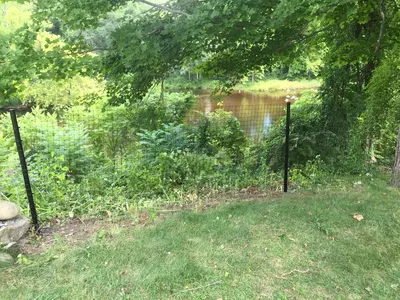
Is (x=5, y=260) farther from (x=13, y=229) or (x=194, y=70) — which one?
(x=194, y=70)

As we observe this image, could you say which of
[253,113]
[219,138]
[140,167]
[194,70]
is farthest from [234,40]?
[253,113]

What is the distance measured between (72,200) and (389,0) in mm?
6698

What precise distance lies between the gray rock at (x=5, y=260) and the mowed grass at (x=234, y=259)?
0.31 ft

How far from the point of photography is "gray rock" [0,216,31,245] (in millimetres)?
3123

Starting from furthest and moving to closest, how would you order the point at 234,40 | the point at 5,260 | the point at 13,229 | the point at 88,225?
the point at 234,40, the point at 88,225, the point at 13,229, the point at 5,260

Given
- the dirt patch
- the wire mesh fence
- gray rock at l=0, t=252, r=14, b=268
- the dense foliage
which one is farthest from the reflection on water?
gray rock at l=0, t=252, r=14, b=268

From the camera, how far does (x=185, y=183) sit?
4.90 meters

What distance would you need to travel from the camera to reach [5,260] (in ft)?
9.33

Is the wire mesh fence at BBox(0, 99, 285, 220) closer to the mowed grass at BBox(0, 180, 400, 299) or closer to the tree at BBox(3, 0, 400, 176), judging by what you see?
the mowed grass at BBox(0, 180, 400, 299)

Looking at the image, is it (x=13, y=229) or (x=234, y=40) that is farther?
(x=234, y=40)

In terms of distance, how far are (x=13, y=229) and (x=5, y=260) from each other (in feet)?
1.40

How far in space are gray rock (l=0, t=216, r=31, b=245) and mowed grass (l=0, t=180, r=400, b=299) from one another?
46 cm

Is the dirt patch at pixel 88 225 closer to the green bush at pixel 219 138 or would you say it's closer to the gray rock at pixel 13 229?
the gray rock at pixel 13 229

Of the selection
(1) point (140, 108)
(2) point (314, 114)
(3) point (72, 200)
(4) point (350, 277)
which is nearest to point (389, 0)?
(2) point (314, 114)
